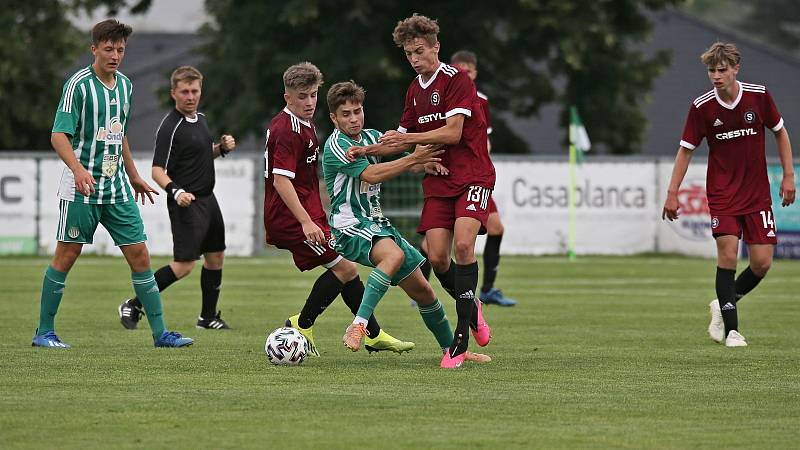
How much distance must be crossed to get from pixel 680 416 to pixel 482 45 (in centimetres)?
2684

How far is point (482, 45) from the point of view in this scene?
1313 inches

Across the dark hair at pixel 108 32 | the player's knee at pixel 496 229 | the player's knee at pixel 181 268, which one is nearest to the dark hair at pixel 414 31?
the dark hair at pixel 108 32

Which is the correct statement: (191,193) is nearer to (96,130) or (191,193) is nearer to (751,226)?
(96,130)

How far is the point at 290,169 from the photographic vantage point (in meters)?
9.32

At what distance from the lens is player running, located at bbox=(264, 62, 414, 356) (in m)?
9.31

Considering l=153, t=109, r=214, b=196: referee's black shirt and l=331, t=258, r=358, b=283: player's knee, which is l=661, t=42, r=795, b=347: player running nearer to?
l=331, t=258, r=358, b=283: player's knee

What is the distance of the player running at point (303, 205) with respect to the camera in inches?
367

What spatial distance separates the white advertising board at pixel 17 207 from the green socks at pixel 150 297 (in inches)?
594

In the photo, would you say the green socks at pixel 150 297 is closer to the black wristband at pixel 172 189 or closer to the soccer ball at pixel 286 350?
the black wristband at pixel 172 189

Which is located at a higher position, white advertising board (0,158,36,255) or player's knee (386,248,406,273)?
player's knee (386,248,406,273)

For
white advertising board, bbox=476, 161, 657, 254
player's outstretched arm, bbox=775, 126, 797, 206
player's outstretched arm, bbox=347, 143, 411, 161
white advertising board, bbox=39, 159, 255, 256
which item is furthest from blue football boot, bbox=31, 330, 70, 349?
white advertising board, bbox=476, 161, 657, 254

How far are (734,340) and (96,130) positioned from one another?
4.97 m

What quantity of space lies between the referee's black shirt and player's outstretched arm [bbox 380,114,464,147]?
3.47m

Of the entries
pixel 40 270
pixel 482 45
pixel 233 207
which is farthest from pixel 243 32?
pixel 40 270
